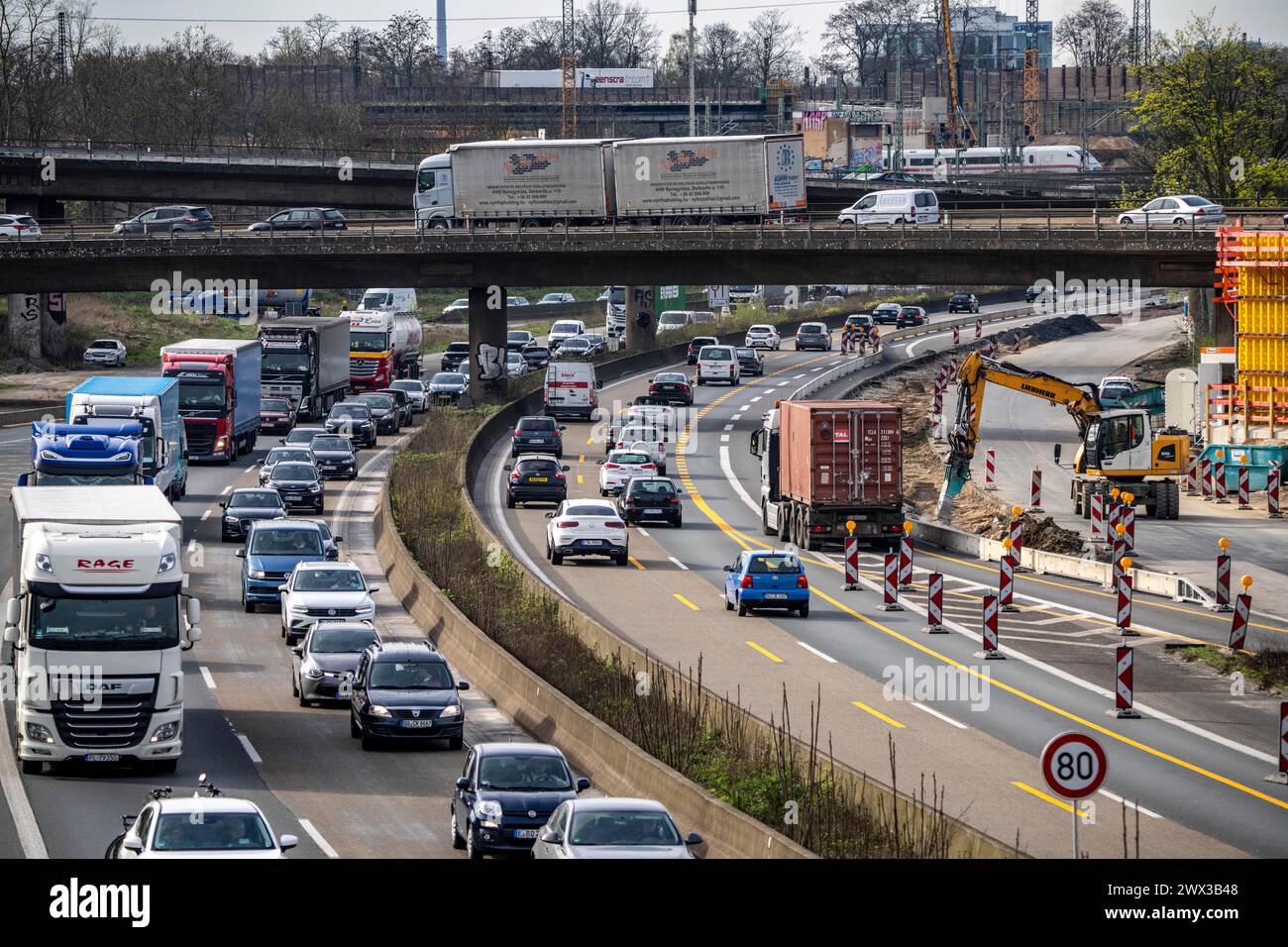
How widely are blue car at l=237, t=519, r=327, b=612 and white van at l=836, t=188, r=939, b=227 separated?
4327 centimetres

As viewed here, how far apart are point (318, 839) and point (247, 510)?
27.4 m

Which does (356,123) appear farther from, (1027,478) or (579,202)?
(1027,478)

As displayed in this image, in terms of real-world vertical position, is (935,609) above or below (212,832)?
below

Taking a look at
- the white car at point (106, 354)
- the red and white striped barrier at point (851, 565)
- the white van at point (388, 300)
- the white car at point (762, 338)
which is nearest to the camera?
the red and white striped barrier at point (851, 565)

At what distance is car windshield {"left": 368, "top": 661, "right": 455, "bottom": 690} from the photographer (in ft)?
93.6

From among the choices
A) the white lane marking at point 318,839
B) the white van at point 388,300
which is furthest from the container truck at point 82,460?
the white van at point 388,300

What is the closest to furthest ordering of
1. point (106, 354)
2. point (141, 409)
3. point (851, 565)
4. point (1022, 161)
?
point (851, 565), point (141, 409), point (106, 354), point (1022, 161)

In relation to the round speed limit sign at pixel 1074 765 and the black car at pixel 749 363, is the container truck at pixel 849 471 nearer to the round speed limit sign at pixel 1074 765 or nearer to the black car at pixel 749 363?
the round speed limit sign at pixel 1074 765

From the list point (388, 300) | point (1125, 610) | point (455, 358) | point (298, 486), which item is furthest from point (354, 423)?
point (388, 300)

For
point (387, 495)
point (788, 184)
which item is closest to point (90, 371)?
point (788, 184)

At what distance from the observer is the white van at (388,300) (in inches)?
4294

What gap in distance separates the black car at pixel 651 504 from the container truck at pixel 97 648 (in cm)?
2764

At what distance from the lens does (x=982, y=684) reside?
3222 cm

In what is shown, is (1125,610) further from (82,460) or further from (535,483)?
(535,483)
